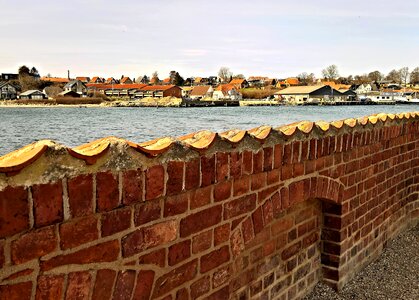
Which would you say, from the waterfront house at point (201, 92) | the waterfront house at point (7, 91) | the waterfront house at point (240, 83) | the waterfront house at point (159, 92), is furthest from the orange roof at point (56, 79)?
the waterfront house at point (240, 83)

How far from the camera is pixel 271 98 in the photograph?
13500 centimetres

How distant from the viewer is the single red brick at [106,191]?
5.86 feet

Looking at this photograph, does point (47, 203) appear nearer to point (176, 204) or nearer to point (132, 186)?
point (132, 186)

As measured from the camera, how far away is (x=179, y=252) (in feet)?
7.45

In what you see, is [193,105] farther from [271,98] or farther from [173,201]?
[173,201]

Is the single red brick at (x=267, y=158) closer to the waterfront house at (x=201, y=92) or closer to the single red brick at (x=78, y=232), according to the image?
the single red brick at (x=78, y=232)

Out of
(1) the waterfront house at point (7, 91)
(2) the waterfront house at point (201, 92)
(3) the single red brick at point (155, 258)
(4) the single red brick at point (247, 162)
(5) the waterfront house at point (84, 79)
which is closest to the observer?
(3) the single red brick at point (155, 258)

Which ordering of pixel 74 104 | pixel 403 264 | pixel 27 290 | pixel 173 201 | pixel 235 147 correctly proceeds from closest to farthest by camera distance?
1. pixel 27 290
2. pixel 173 201
3. pixel 235 147
4. pixel 403 264
5. pixel 74 104

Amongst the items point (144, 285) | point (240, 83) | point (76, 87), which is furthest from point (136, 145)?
point (240, 83)

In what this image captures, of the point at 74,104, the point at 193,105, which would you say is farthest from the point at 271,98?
the point at 74,104

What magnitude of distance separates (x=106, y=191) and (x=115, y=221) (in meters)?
0.16

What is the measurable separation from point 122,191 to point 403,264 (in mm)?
4180

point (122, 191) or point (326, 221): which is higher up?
point (122, 191)

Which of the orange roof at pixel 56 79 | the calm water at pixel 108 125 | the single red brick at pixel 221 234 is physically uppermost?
the orange roof at pixel 56 79
